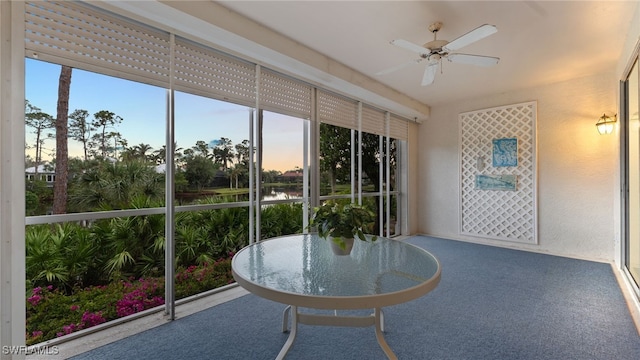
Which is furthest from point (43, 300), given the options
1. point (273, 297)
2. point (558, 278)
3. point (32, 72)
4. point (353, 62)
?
point (558, 278)

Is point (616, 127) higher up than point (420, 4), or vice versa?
point (420, 4)

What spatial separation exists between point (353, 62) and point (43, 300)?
3642 millimetres

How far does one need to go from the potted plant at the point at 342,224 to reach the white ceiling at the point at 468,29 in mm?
1651

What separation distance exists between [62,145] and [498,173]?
5.43 metres

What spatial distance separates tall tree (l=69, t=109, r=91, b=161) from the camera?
86.5 inches

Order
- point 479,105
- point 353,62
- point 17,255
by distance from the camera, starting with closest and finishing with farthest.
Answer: point 17,255 → point 353,62 → point 479,105

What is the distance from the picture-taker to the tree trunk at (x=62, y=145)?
2.08 meters

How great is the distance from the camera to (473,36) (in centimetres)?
208

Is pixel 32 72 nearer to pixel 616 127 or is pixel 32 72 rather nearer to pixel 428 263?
pixel 428 263

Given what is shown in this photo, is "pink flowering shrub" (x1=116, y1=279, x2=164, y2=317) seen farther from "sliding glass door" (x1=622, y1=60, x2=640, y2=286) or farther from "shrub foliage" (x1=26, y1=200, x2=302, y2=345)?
"sliding glass door" (x1=622, y1=60, x2=640, y2=286)

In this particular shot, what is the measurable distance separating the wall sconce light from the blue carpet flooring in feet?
6.36

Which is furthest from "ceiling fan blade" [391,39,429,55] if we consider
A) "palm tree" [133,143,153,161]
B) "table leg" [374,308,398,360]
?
"palm tree" [133,143,153,161]

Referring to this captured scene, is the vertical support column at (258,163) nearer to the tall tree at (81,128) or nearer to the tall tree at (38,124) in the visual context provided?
the tall tree at (81,128)

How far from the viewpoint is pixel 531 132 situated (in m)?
4.32
